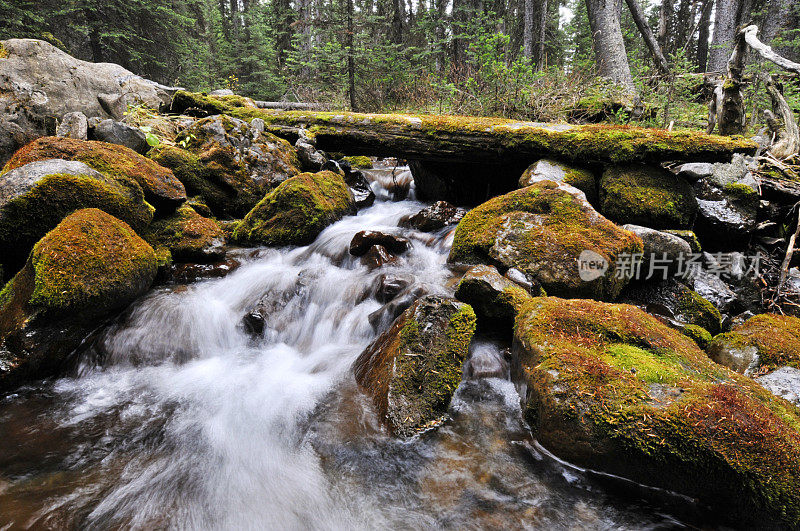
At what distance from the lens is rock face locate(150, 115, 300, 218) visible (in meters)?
6.29

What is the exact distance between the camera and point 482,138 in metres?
6.19

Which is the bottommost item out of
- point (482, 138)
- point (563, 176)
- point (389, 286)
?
point (389, 286)

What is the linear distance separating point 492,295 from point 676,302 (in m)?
2.44

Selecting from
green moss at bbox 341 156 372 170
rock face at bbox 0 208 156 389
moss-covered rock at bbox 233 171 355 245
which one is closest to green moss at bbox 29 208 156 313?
rock face at bbox 0 208 156 389

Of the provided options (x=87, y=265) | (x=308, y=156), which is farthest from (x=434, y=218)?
(x=87, y=265)

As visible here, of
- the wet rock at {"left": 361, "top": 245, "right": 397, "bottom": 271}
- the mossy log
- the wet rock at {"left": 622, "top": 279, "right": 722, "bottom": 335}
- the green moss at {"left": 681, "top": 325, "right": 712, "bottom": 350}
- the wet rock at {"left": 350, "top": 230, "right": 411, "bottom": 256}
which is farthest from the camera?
the wet rock at {"left": 350, "top": 230, "right": 411, "bottom": 256}

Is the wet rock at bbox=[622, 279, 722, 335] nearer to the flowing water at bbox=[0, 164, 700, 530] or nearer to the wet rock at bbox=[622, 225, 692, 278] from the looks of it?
the wet rock at bbox=[622, 225, 692, 278]

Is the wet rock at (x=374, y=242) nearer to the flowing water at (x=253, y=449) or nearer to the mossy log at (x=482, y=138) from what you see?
the flowing water at (x=253, y=449)

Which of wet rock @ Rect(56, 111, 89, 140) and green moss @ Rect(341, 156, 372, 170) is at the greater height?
wet rock @ Rect(56, 111, 89, 140)

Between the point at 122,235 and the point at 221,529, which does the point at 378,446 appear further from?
the point at 122,235

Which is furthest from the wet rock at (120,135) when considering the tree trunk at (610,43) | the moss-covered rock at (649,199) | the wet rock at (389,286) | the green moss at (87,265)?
the tree trunk at (610,43)

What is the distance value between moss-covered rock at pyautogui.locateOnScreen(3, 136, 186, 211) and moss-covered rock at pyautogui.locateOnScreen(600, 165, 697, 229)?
629cm

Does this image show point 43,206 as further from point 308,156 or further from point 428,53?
point 428,53

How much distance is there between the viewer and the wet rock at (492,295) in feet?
11.5
